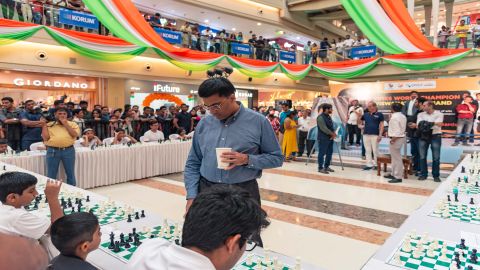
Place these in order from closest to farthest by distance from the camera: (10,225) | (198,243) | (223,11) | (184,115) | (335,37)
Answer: (198,243), (10,225), (184,115), (223,11), (335,37)

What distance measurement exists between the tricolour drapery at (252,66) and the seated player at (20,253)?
33.5 feet

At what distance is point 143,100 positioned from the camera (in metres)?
13.2

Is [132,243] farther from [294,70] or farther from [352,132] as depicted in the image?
[294,70]

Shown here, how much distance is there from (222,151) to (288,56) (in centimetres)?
1343

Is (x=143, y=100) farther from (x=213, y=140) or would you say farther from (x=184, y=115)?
(x=213, y=140)

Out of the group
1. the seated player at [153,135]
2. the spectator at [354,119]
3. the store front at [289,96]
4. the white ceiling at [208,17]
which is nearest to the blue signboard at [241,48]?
the white ceiling at [208,17]

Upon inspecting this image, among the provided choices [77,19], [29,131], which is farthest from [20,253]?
[77,19]

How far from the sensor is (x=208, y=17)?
54.1 ft

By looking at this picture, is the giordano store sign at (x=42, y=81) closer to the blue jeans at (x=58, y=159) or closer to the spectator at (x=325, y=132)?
the blue jeans at (x=58, y=159)

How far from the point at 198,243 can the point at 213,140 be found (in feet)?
3.44

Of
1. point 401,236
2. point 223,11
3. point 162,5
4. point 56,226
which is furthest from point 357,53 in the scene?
point 56,226

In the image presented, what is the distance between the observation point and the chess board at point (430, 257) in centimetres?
153

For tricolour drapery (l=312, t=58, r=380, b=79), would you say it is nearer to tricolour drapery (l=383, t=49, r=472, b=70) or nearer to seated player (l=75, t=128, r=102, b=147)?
tricolour drapery (l=383, t=49, r=472, b=70)

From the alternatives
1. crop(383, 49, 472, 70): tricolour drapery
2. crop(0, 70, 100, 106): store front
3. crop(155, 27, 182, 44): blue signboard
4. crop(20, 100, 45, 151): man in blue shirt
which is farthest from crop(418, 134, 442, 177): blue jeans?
crop(0, 70, 100, 106): store front
